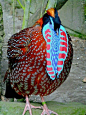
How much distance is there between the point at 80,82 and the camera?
429 centimetres

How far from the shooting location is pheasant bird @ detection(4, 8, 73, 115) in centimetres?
224

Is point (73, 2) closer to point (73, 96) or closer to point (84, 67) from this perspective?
point (84, 67)

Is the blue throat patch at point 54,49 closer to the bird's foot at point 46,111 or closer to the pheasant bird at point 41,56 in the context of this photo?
the pheasant bird at point 41,56

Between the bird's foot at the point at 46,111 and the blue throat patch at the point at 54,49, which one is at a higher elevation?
the blue throat patch at the point at 54,49

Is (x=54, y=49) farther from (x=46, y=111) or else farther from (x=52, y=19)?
(x=46, y=111)

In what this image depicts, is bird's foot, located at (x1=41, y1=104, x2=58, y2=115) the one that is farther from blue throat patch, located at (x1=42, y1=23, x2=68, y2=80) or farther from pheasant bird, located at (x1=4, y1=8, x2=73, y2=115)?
blue throat patch, located at (x1=42, y1=23, x2=68, y2=80)

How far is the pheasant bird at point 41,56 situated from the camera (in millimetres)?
2238

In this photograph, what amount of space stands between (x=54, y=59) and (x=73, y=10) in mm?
3518

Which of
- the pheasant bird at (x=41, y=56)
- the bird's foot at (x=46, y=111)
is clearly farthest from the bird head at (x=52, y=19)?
the bird's foot at (x=46, y=111)

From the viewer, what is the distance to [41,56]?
7.32ft

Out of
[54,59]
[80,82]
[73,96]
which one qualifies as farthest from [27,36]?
[80,82]

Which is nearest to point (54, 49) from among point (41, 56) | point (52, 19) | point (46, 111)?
point (41, 56)

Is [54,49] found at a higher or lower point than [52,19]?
lower

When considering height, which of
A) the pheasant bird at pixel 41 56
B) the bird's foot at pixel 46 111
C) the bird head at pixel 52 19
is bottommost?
the bird's foot at pixel 46 111
